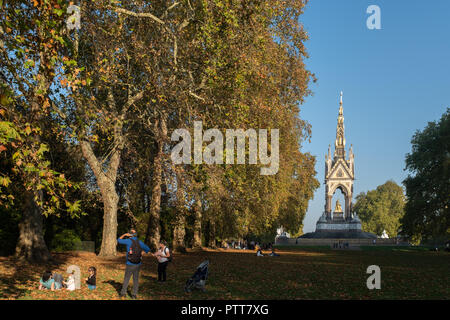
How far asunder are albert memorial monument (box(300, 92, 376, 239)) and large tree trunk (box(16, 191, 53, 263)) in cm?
8214

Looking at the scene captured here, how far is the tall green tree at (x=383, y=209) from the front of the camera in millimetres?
121137

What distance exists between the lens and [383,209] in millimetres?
124312

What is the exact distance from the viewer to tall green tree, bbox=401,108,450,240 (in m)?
46.9

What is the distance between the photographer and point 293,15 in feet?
Answer: 102

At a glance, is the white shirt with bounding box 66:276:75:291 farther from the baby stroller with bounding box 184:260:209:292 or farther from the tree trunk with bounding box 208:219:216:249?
the tree trunk with bounding box 208:219:216:249

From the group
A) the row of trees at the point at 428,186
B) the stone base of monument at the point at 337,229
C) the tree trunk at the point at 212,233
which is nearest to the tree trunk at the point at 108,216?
the tree trunk at the point at 212,233

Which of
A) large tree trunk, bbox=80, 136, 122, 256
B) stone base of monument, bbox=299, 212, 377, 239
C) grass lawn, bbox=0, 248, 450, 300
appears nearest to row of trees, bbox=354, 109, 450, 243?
grass lawn, bbox=0, 248, 450, 300

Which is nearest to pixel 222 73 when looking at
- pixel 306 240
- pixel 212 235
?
pixel 212 235

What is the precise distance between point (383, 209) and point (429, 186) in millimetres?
78048

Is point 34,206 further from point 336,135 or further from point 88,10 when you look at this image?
point 336,135

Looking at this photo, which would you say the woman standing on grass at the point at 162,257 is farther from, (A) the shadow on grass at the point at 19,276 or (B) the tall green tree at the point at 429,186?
(B) the tall green tree at the point at 429,186

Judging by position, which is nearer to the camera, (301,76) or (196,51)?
(196,51)

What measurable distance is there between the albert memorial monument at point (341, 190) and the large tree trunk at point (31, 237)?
269 feet
